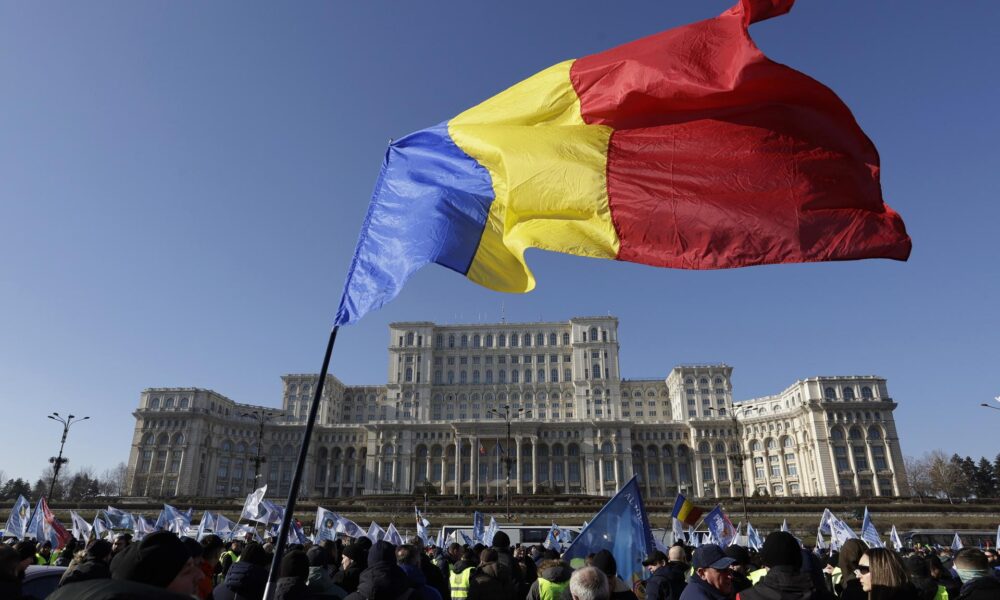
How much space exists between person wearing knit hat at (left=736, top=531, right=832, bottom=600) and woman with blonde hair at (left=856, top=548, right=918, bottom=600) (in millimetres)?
411

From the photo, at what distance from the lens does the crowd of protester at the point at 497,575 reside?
2881 mm

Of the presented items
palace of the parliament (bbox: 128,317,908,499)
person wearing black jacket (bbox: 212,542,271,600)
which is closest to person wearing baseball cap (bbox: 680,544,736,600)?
person wearing black jacket (bbox: 212,542,271,600)

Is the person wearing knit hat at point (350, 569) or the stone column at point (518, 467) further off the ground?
the stone column at point (518, 467)

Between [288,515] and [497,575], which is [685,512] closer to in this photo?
[497,575]

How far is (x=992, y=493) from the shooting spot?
296ft

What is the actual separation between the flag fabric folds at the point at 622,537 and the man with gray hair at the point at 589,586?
208 inches

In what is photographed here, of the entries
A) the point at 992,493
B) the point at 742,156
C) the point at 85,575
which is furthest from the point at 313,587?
the point at 992,493

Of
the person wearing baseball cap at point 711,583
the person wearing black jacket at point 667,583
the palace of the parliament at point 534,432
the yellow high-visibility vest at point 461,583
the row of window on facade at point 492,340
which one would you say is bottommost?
the yellow high-visibility vest at point 461,583

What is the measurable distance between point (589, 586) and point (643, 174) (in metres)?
4.72

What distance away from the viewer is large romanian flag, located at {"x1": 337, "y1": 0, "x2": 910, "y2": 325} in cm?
649

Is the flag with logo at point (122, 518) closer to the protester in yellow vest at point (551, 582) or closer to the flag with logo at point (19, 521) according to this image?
the flag with logo at point (19, 521)

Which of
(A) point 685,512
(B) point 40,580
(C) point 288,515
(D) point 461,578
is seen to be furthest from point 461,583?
(A) point 685,512

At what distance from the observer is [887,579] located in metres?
4.84

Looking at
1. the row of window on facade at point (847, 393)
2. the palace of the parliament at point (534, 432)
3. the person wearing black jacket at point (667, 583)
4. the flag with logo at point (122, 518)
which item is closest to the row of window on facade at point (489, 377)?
the palace of the parliament at point (534, 432)
